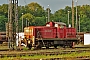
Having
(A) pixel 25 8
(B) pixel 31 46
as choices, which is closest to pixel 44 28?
(B) pixel 31 46

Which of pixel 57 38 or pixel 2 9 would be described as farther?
pixel 2 9

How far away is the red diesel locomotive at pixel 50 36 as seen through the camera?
2775 cm

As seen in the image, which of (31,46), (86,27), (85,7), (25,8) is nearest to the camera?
(31,46)

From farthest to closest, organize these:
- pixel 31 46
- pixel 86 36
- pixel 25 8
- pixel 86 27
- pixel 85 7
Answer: pixel 85 7, pixel 25 8, pixel 86 27, pixel 86 36, pixel 31 46

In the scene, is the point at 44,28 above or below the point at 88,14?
below

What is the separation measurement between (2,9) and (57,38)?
77738 millimetres

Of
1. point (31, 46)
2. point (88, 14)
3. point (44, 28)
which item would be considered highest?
point (88, 14)

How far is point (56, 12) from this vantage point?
127 meters

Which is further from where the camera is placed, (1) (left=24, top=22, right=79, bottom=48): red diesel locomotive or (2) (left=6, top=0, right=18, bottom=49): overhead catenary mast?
(1) (left=24, top=22, right=79, bottom=48): red diesel locomotive

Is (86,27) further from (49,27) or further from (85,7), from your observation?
(49,27)

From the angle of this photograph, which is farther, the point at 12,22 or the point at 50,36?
A: the point at 50,36

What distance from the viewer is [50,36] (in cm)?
2941

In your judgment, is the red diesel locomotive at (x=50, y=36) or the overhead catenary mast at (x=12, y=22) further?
the red diesel locomotive at (x=50, y=36)

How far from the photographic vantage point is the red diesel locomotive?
27.8m
